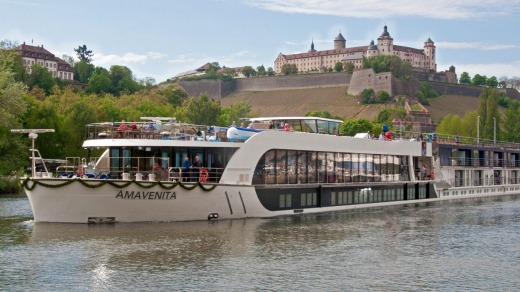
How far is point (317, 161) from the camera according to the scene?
39.8m

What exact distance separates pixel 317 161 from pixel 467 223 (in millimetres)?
8332

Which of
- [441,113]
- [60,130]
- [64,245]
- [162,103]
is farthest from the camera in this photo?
[441,113]

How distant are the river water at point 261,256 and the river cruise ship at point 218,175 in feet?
2.62

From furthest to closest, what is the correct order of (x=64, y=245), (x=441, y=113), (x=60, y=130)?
(x=441, y=113), (x=60, y=130), (x=64, y=245)

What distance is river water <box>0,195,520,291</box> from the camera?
22.3m

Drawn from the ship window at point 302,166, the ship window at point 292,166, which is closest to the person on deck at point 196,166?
the ship window at point 292,166

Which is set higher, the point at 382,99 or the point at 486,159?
the point at 382,99

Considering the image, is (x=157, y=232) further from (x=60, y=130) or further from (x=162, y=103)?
(x=162, y=103)

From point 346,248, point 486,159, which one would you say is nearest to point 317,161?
point 346,248

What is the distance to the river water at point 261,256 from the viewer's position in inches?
878

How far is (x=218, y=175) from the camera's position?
34.2 meters

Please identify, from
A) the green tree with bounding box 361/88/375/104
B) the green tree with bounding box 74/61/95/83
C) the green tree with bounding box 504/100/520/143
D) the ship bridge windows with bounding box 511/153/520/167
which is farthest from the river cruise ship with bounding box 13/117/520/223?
the green tree with bounding box 361/88/375/104

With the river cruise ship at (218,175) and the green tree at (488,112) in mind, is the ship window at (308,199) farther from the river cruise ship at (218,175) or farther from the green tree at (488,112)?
the green tree at (488,112)

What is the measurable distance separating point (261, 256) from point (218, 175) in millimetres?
8447
